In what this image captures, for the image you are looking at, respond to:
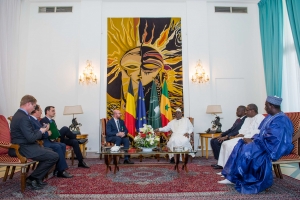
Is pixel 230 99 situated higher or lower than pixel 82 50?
lower

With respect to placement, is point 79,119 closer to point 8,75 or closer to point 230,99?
point 8,75

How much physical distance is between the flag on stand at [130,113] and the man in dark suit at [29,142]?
3440mm

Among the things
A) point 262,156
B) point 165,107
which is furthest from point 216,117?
point 262,156

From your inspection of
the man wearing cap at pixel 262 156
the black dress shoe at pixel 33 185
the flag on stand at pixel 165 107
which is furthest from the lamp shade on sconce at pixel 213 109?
the black dress shoe at pixel 33 185

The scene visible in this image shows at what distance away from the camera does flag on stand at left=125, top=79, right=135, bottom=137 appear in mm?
7031

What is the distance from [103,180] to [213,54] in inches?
218

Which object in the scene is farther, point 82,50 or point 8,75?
point 82,50

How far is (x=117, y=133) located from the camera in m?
5.98

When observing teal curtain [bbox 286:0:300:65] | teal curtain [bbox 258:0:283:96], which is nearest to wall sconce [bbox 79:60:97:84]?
teal curtain [bbox 258:0:283:96]

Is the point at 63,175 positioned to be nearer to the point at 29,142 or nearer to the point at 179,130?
the point at 29,142

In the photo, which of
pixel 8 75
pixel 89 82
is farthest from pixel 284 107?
pixel 8 75

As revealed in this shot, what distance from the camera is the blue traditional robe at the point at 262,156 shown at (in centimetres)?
326

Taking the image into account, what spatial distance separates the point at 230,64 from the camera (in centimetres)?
778

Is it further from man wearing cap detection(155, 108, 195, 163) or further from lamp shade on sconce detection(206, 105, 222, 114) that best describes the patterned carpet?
lamp shade on sconce detection(206, 105, 222, 114)
